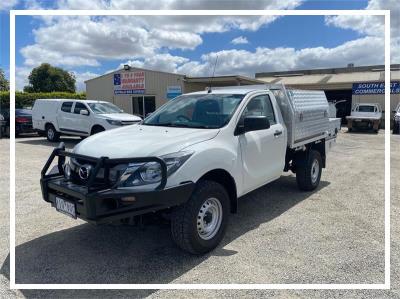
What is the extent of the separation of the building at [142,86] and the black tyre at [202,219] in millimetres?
18247

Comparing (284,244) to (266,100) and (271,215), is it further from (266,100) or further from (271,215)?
(266,100)

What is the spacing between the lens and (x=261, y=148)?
4.83 m

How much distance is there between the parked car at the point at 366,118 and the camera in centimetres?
2047

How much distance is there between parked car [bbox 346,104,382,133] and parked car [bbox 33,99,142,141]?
43.4 ft

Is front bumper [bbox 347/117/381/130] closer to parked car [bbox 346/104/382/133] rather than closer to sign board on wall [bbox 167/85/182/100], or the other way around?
parked car [bbox 346/104/382/133]

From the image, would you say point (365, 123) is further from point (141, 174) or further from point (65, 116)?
point (141, 174)

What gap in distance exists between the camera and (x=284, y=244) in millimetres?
4203

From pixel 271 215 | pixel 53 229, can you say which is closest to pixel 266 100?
pixel 271 215

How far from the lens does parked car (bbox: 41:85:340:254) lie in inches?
130

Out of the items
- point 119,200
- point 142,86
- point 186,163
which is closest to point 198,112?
point 186,163

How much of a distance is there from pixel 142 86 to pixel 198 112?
20.5 metres

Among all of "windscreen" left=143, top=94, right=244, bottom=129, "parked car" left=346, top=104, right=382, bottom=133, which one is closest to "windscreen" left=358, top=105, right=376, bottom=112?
"parked car" left=346, top=104, right=382, bottom=133

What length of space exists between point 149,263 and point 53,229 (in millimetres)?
1722

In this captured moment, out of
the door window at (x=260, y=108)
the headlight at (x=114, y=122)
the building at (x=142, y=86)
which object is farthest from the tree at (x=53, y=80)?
the door window at (x=260, y=108)
